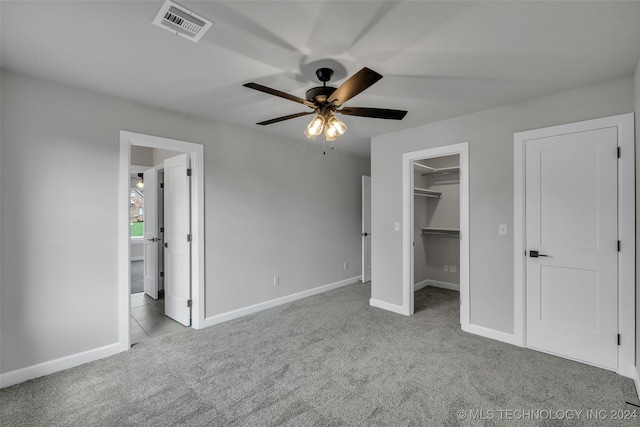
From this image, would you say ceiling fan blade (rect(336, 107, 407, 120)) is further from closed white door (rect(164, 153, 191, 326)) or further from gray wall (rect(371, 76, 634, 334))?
closed white door (rect(164, 153, 191, 326))

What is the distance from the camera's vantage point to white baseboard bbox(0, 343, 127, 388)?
2.32 metres

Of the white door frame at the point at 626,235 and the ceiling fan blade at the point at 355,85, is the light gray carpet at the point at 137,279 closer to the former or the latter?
the ceiling fan blade at the point at 355,85

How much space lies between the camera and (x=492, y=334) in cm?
314

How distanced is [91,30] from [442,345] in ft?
12.5

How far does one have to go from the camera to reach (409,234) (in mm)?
3883

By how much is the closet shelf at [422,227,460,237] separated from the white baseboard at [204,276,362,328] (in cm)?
166

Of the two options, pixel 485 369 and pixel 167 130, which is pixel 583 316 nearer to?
pixel 485 369

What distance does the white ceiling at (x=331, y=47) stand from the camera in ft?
5.39

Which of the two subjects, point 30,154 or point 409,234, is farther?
point 409,234

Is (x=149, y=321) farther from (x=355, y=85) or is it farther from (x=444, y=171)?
(x=444, y=171)

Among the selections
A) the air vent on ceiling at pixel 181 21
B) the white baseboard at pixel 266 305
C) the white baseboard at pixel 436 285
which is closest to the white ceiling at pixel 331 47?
the air vent on ceiling at pixel 181 21

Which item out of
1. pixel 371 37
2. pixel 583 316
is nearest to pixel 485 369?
pixel 583 316

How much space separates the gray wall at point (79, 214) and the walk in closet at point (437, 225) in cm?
281

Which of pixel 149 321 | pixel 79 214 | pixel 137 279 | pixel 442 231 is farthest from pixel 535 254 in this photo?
pixel 137 279
